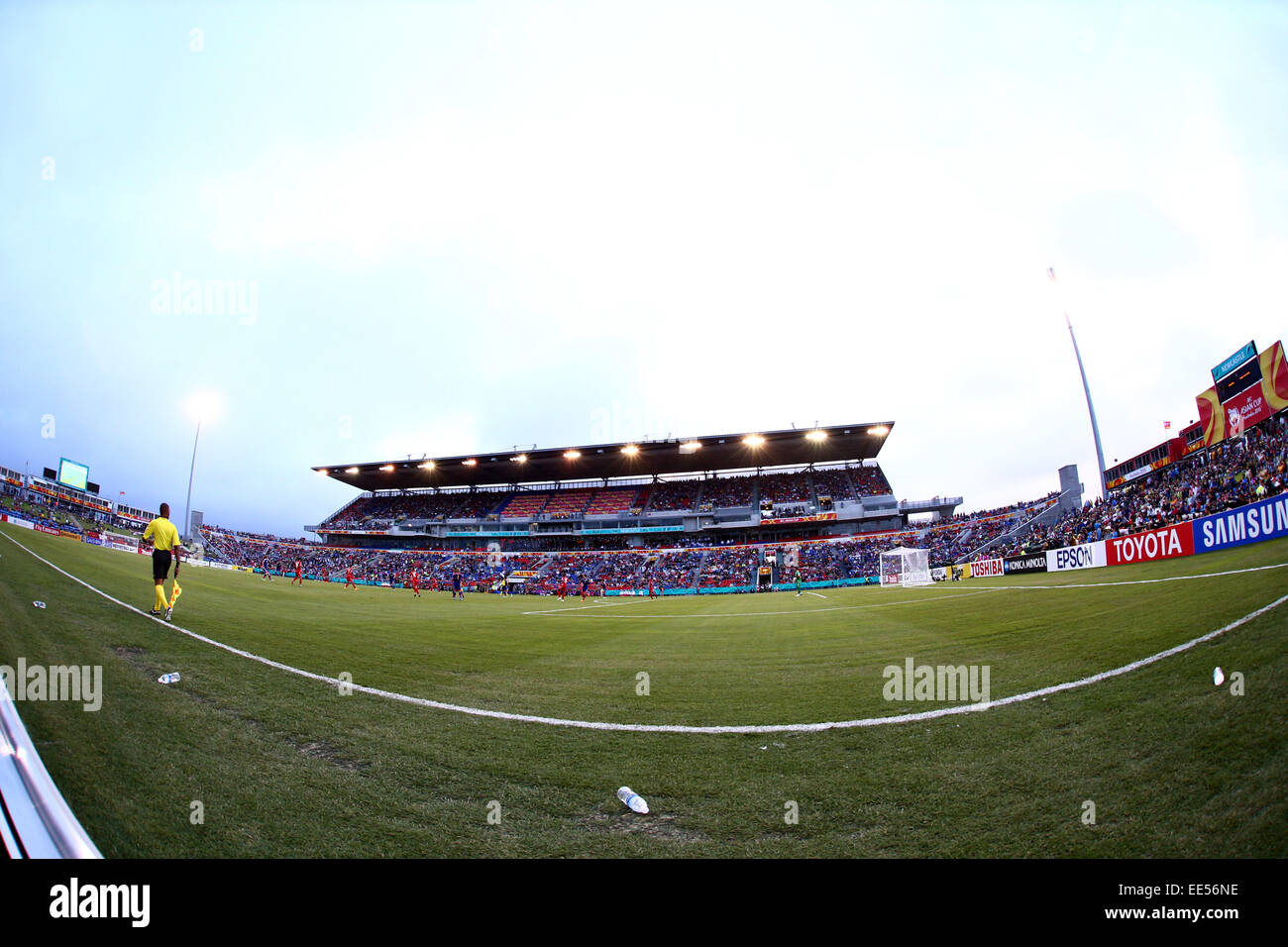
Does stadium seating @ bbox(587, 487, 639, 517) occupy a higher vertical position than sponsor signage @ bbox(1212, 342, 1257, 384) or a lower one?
lower

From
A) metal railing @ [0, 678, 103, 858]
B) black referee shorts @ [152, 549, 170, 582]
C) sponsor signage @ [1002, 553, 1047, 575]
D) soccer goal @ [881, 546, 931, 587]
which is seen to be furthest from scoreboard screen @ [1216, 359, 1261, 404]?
black referee shorts @ [152, 549, 170, 582]

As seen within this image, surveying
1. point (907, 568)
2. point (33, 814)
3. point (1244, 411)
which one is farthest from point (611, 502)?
point (33, 814)

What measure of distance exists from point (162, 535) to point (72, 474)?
76306mm

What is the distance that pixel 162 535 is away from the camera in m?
8.96

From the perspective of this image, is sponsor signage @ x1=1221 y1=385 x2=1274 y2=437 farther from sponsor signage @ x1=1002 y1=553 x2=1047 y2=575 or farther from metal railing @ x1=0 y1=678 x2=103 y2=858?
metal railing @ x1=0 y1=678 x2=103 y2=858

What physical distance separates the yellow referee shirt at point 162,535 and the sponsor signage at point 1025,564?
34748 mm

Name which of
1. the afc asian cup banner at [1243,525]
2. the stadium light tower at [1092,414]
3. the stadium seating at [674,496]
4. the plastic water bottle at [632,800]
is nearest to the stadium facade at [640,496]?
the stadium seating at [674,496]

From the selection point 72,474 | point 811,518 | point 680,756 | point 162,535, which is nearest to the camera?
point 680,756

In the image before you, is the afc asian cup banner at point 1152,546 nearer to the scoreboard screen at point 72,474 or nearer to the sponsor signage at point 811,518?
the sponsor signage at point 811,518

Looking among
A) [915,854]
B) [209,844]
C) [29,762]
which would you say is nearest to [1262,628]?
[915,854]

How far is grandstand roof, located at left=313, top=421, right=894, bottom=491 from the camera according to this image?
52.8 m

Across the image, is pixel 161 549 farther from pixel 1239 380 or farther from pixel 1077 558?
pixel 1239 380

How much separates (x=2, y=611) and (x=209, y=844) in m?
8.89

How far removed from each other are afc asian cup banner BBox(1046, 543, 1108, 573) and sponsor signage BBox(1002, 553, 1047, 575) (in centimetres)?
46
